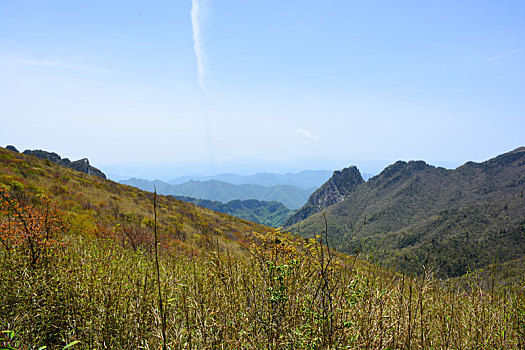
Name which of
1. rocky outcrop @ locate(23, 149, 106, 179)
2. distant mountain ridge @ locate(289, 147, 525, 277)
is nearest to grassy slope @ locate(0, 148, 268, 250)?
distant mountain ridge @ locate(289, 147, 525, 277)

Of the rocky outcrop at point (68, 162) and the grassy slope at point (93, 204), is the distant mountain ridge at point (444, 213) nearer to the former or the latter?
the grassy slope at point (93, 204)

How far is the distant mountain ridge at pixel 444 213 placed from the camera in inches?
2416

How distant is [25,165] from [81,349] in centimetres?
2306

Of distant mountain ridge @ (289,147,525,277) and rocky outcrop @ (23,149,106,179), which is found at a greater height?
rocky outcrop @ (23,149,106,179)

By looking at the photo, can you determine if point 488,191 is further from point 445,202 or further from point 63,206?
point 63,206

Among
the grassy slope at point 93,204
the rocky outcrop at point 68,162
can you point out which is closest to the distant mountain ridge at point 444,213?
the grassy slope at point 93,204

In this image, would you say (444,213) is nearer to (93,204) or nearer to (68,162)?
(93,204)

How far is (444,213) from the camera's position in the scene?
307ft

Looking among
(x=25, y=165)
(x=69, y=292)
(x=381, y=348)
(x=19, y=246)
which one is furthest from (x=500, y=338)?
(x=25, y=165)

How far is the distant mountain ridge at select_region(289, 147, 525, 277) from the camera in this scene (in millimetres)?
61375

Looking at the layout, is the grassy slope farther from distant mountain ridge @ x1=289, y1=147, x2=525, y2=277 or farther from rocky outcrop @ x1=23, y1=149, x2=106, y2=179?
rocky outcrop @ x1=23, y1=149, x2=106, y2=179

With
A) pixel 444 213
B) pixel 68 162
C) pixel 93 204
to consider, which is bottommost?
pixel 444 213

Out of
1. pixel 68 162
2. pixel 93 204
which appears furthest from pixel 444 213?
pixel 68 162

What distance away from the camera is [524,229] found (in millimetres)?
63125
